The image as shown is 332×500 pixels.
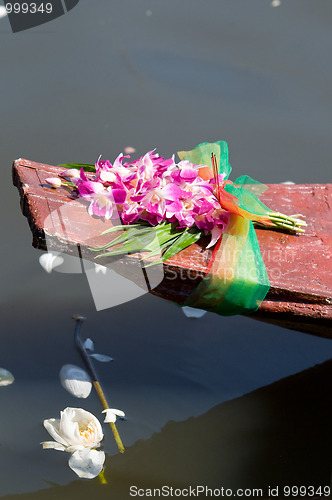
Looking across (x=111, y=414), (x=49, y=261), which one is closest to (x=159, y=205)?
(x=111, y=414)

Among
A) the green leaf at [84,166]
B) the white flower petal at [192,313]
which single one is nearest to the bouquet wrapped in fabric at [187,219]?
the green leaf at [84,166]

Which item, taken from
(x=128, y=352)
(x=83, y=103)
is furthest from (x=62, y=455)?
(x=83, y=103)

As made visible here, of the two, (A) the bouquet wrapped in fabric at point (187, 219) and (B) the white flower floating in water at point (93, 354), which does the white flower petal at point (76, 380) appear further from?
(A) the bouquet wrapped in fabric at point (187, 219)

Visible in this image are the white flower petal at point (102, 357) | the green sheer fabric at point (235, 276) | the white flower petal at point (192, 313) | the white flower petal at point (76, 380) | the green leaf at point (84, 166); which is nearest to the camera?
the green sheer fabric at point (235, 276)

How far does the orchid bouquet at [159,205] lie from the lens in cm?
128

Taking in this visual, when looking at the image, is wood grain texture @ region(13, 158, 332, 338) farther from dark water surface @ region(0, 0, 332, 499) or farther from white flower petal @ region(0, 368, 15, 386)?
white flower petal @ region(0, 368, 15, 386)

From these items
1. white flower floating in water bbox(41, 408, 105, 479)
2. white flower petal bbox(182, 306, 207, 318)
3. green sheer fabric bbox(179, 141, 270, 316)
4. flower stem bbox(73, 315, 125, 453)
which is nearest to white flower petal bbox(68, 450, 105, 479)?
white flower floating in water bbox(41, 408, 105, 479)

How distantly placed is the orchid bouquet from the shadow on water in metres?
0.58

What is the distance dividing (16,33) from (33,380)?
76.4 inches

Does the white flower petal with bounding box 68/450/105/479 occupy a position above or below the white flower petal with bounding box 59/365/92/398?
below

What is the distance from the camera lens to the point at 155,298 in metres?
1.95

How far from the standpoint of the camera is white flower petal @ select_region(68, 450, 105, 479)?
138cm

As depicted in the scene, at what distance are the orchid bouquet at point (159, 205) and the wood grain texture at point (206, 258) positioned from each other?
0.03 m

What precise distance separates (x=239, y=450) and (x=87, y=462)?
423 millimetres
